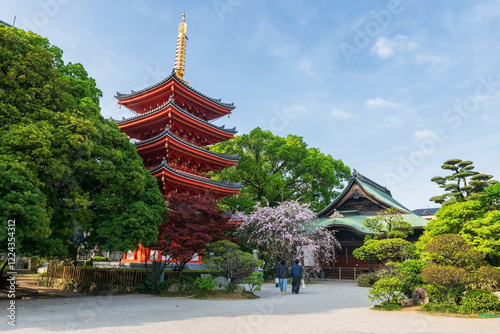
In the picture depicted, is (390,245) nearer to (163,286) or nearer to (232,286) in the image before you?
(232,286)

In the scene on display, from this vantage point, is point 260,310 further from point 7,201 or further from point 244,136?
point 244,136

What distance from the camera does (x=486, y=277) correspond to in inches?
357

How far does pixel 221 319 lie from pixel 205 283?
5420 mm

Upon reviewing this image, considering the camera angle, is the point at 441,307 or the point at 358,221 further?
the point at 358,221

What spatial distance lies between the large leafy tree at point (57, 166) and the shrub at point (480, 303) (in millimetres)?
9845

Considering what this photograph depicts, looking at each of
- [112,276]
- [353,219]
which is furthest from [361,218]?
[112,276]

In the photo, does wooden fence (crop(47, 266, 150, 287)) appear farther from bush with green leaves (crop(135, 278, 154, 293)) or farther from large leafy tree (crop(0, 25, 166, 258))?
large leafy tree (crop(0, 25, 166, 258))

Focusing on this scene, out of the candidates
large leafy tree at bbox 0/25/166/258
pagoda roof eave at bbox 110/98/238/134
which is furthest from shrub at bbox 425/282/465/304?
pagoda roof eave at bbox 110/98/238/134

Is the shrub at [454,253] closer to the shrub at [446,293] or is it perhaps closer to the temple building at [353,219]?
the shrub at [446,293]

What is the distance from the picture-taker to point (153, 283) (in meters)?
15.0

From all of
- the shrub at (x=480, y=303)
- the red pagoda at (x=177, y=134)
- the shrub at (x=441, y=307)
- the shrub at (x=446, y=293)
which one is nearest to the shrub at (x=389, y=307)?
the shrub at (x=441, y=307)

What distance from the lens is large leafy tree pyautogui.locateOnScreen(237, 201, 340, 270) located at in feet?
70.5

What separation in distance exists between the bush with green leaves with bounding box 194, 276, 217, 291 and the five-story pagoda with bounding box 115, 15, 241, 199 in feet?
23.8

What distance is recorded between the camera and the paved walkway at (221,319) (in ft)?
23.7
